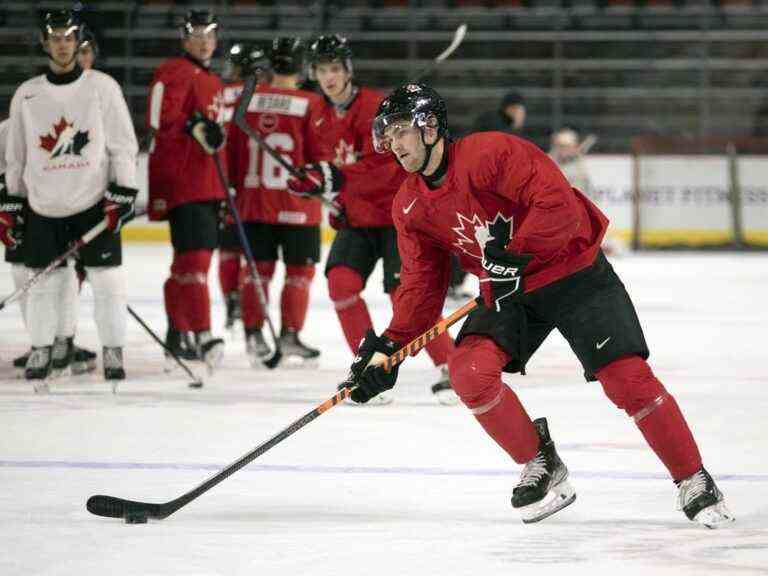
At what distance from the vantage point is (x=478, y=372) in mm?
2854

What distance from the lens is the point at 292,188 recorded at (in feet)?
16.3

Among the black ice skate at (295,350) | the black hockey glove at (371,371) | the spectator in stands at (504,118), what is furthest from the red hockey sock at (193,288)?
the black hockey glove at (371,371)

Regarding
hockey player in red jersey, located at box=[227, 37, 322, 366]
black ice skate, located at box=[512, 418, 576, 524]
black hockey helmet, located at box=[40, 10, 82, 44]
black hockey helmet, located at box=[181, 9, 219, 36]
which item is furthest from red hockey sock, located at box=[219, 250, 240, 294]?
black ice skate, located at box=[512, 418, 576, 524]

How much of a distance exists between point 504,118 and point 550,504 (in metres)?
4.88

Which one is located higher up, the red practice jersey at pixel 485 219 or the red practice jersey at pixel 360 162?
the red practice jersey at pixel 485 219

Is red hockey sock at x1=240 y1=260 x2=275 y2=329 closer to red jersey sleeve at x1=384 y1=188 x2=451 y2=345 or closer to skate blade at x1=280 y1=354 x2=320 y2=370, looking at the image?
skate blade at x1=280 y1=354 x2=320 y2=370

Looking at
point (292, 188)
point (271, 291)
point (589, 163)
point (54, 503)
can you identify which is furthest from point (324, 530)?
point (589, 163)

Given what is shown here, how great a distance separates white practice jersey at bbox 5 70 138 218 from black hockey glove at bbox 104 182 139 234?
0.03 meters

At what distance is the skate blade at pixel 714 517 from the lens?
278 centimetres

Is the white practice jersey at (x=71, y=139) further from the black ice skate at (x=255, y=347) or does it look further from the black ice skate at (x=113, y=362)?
the black ice skate at (x=255, y=347)

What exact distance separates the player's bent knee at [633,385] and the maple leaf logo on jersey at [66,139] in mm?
2257

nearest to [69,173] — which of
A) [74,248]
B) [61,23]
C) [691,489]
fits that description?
[74,248]

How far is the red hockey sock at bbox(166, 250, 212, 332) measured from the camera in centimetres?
536

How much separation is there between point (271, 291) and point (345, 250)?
130 inches
